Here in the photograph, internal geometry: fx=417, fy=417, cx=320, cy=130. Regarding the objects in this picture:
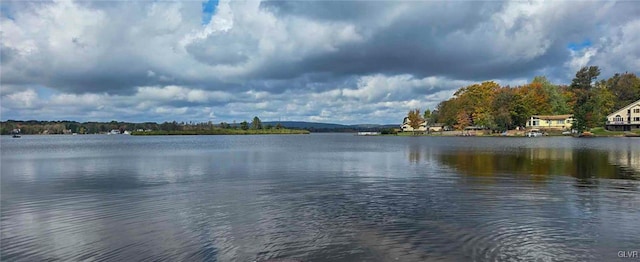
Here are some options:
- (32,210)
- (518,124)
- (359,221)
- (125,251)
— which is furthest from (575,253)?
(518,124)

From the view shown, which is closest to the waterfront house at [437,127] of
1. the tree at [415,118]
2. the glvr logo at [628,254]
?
the tree at [415,118]

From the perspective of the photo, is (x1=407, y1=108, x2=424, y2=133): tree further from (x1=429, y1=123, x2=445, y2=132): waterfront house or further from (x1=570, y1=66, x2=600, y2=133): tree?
(x1=570, y1=66, x2=600, y2=133): tree

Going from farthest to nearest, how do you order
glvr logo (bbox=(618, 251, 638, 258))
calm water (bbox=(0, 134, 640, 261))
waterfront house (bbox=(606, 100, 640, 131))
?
waterfront house (bbox=(606, 100, 640, 131)) < calm water (bbox=(0, 134, 640, 261)) < glvr logo (bbox=(618, 251, 638, 258))

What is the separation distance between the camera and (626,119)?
10819 cm

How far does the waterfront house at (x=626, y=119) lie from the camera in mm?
105875

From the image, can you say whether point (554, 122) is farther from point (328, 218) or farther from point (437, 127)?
point (328, 218)

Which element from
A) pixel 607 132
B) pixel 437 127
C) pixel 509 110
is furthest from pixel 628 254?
pixel 437 127

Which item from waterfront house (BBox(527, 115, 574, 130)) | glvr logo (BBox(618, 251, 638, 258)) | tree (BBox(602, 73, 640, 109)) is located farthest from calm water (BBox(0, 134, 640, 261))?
tree (BBox(602, 73, 640, 109))

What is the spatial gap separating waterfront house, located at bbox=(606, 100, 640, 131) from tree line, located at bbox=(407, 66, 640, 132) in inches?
90.5

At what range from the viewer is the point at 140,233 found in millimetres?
12594

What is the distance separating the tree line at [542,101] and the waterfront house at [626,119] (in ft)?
7.54

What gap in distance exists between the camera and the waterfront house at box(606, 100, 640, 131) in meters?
106

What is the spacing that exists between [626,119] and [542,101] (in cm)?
2072

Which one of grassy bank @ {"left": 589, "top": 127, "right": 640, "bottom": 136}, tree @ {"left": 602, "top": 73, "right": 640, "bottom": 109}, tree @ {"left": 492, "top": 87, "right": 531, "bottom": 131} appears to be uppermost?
tree @ {"left": 602, "top": 73, "right": 640, "bottom": 109}
